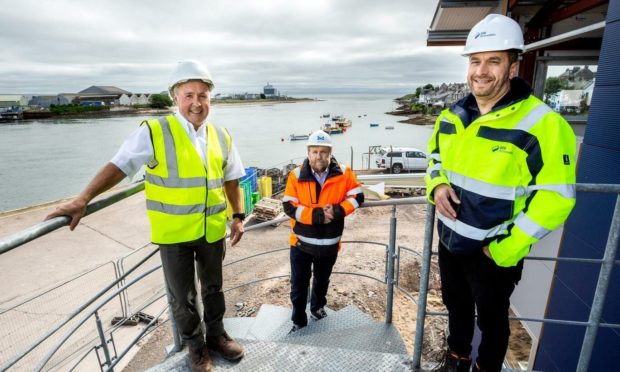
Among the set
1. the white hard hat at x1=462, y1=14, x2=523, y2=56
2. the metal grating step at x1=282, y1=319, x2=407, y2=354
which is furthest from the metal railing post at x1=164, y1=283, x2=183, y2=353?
the white hard hat at x1=462, y1=14, x2=523, y2=56

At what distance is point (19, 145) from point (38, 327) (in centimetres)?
6561

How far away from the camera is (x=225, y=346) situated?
91.2 inches

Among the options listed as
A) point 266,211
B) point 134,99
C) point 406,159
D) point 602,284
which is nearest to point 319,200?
point 602,284

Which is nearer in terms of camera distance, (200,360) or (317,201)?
(200,360)

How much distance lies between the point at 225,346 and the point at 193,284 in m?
0.48

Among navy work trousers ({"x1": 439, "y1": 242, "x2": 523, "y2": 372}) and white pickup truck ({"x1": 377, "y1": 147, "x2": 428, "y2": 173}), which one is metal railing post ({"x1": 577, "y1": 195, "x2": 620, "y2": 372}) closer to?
navy work trousers ({"x1": 439, "y1": 242, "x2": 523, "y2": 372})

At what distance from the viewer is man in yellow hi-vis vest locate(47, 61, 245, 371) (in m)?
1.96

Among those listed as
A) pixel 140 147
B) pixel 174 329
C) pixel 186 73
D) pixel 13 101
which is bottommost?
pixel 174 329

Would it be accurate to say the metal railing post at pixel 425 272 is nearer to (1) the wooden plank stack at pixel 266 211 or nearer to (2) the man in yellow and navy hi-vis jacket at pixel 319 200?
(2) the man in yellow and navy hi-vis jacket at pixel 319 200

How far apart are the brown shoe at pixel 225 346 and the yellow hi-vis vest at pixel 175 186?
2.55 feet

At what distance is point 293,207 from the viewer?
3051 mm

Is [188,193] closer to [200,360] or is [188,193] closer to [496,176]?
[200,360]

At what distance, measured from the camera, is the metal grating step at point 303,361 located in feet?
7.18

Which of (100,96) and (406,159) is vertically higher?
(100,96)
